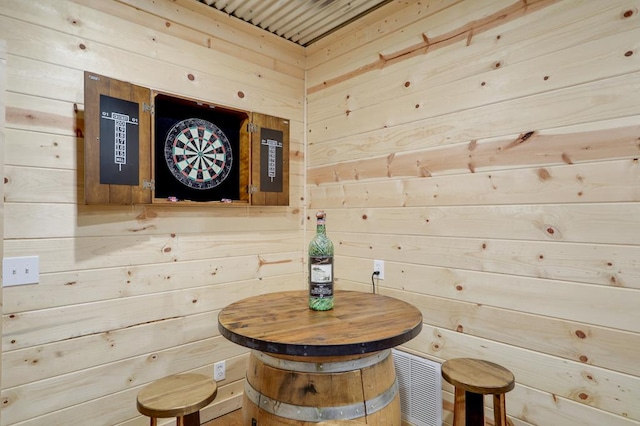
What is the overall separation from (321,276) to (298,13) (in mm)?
1790

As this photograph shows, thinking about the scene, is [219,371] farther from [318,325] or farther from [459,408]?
[459,408]

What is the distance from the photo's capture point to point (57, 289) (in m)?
1.72

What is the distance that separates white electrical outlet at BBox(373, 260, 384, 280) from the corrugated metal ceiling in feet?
5.38

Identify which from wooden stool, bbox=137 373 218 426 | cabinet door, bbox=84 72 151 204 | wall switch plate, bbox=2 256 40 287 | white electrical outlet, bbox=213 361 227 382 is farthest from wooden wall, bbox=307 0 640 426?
wall switch plate, bbox=2 256 40 287

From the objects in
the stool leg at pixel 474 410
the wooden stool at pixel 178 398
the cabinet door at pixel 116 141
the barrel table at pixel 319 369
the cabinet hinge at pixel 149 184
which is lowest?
the stool leg at pixel 474 410

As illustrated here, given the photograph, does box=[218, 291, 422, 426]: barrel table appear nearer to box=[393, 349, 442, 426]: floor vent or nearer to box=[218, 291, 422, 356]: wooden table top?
box=[218, 291, 422, 356]: wooden table top

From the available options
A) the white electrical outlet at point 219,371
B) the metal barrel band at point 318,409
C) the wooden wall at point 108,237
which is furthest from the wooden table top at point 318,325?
the white electrical outlet at point 219,371

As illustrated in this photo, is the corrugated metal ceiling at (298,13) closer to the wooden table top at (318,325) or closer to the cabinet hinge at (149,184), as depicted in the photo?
the cabinet hinge at (149,184)

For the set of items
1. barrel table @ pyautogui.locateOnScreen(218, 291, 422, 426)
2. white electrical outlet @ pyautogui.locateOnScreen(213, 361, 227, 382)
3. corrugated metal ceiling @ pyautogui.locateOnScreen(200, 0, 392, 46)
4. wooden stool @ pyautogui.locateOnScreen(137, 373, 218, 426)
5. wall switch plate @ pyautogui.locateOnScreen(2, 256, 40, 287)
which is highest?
corrugated metal ceiling @ pyautogui.locateOnScreen(200, 0, 392, 46)

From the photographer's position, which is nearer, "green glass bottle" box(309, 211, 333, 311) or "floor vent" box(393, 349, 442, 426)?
"green glass bottle" box(309, 211, 333, 311)

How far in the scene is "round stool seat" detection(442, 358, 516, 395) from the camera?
1387mm

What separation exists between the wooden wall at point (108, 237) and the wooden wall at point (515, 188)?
938 mm

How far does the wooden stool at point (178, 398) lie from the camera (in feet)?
4.38

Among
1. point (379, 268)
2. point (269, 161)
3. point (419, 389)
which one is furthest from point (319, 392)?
point (269, 161)
